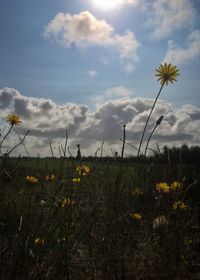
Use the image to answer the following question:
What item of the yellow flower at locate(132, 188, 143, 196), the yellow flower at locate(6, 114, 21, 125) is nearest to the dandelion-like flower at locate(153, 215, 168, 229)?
the yellow flower at locate(132, 188, 143, 196)

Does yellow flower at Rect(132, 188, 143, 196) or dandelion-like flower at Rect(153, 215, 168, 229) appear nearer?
dandelion-like flower at Rect(153, 215, 168, 229)

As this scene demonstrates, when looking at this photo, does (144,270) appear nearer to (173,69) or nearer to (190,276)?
(190,276)

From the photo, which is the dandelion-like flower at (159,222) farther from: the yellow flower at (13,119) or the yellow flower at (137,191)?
the yellow flower at (13,119)

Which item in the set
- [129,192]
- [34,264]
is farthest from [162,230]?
[34,264]

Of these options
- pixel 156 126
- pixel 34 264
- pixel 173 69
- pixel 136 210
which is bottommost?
pixel 34 264

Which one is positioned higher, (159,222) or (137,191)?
(137,191)

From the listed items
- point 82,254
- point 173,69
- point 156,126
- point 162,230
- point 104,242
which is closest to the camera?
point 82,254

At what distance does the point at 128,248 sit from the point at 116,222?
20cm

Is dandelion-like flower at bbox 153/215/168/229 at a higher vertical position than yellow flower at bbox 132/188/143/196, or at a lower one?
lower

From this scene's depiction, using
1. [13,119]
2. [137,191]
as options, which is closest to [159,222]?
[137,191]

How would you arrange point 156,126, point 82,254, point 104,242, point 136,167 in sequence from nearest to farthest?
point 82,254 < point 104,242 < point 156,126 < point 136,167

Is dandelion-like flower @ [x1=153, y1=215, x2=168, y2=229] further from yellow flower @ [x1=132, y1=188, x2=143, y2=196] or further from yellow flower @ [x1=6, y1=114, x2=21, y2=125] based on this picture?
yellow flower @ [x1=6, y1=114, x2=21, y2=125]

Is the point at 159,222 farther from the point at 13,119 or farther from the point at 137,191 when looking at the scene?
the point at 13,119

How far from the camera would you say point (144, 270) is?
2.31 m
